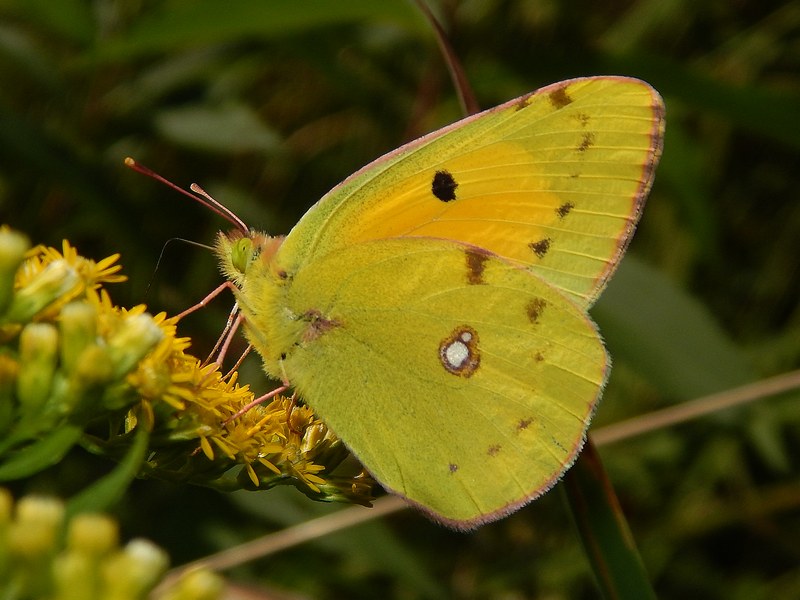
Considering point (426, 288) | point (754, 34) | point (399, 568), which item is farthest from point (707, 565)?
point (426, 288)

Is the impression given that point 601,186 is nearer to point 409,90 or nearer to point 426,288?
point 426,288

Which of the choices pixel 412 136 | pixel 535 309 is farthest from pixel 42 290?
pixel 412 136

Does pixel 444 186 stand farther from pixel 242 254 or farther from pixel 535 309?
pixel 242 254

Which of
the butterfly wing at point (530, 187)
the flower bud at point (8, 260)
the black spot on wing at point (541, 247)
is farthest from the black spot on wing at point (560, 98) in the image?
the flower bud at point (8, 260)

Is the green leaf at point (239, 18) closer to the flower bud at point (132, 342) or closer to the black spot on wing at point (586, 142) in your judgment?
the black spot on wing at point (586, 142)

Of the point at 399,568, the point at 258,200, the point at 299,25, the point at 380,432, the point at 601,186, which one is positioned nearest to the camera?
the point at 380,432

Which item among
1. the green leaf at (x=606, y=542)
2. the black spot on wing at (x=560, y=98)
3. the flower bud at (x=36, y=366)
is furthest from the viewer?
the black spot on wing at (x=560, y=98)

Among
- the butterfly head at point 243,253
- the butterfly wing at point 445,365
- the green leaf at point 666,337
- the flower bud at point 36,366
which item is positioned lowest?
the green leaf at point 666,337
